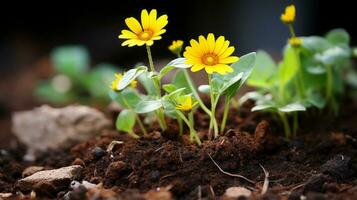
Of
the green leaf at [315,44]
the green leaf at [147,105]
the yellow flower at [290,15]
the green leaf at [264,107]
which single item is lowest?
the green leaf at [264,107]

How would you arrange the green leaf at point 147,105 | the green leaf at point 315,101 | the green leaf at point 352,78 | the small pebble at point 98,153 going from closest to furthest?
1. the green leaf at point 147,105
2. the small pebble at point 98,153
3. the green leaf at point 315,101
4. the green leaf at point 352,78

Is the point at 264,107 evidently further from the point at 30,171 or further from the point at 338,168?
the point at 30,171

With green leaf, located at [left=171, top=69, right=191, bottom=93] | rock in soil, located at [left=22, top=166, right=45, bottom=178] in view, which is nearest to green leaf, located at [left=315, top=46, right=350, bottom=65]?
green leaf, located at [left=171, top=69, right=191, bottom=93]

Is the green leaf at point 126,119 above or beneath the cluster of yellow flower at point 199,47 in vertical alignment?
beneath

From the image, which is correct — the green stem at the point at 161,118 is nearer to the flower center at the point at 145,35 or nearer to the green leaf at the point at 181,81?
the green leaf at the point at 181,81

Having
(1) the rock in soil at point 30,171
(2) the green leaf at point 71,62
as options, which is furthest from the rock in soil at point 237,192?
(2) the green leaf at point 71,62

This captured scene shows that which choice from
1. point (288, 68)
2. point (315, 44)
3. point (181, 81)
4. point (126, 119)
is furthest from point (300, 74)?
point (126, 119)
